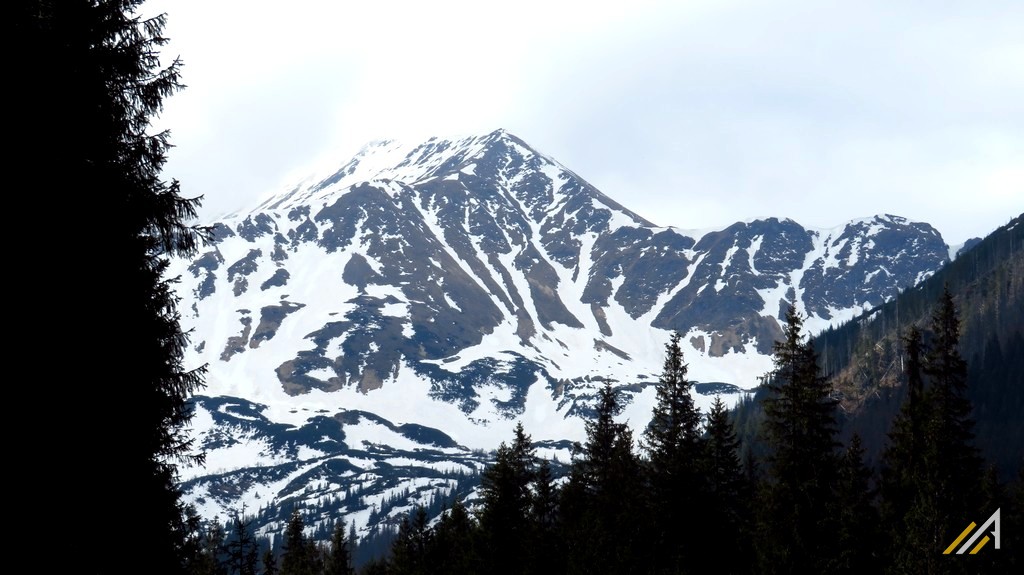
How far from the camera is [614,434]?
2106 inches

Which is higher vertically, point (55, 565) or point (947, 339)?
point (947, 339)

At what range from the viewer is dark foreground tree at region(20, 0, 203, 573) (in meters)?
14.7

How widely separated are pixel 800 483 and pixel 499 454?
23.8 meters

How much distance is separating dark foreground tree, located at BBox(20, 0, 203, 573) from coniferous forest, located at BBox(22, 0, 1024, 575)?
0.03m

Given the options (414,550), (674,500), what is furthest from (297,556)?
(674,500)

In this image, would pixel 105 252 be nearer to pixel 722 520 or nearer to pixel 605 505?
pixel 722 520

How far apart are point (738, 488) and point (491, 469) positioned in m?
13.0

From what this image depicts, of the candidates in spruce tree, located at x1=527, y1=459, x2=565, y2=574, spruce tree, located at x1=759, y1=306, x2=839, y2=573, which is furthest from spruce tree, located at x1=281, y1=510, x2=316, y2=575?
spruce tree, located at x1=759, y1=306, x2=839, y2=573

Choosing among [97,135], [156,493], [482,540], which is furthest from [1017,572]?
[97,135]

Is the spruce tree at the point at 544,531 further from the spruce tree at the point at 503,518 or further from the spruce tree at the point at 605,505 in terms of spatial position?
the spruce tree at the point at 605,505

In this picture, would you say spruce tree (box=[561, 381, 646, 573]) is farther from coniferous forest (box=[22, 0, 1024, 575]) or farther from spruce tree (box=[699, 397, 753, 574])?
spruce tree (box=[699, 397, 753, 574])

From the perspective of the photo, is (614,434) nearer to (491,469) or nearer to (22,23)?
(491,469)

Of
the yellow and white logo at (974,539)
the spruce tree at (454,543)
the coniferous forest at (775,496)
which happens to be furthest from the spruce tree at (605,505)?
the yellow and white logo at (974,539)

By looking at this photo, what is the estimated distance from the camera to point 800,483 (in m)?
33.0
